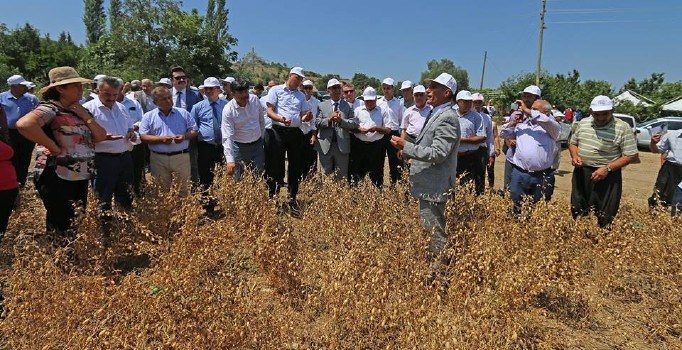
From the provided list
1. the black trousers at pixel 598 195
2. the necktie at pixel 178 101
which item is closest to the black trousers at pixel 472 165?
the black trousers at pixel 598 195

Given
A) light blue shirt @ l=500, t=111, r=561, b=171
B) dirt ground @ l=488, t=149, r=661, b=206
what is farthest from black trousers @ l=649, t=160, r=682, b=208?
dirt ground @ l=488, t=149, r=661, b=206

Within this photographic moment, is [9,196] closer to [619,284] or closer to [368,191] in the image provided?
[368,191]

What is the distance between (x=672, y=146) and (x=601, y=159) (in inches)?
51.3

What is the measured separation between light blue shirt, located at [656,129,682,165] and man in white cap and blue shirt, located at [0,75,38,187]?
848 centimetres

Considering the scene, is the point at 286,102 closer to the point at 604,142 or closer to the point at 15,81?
the point at 604,142

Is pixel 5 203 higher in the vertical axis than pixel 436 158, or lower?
lower

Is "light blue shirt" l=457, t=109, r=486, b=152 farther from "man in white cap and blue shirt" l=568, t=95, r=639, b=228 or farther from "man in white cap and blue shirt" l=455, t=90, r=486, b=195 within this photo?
"man in white cap and blue shirt" l=568, t=95, r=639, b=228

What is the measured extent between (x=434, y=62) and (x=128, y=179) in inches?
2513

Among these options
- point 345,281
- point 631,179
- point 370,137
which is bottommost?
point 631,179

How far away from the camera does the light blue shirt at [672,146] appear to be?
15.9 ft

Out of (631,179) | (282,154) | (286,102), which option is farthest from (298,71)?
(631,179)

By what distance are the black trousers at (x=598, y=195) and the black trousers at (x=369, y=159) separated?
2508 mm

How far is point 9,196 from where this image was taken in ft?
9.91

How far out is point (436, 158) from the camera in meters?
3.29
